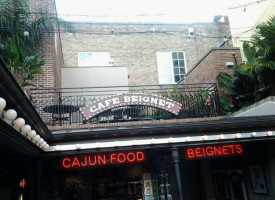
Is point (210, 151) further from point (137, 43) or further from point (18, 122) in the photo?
point (137, 43)

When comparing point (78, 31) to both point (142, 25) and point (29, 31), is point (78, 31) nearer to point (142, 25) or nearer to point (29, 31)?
point (142, 25)

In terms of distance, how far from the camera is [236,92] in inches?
406

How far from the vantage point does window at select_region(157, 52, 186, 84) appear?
18500mm

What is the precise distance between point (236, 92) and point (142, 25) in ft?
35.2

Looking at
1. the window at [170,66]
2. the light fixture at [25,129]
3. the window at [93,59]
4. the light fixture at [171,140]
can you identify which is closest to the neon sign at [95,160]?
the light fixture at [171,140]

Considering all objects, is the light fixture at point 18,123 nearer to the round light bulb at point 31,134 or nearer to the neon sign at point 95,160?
the round light bulb at point 31,134

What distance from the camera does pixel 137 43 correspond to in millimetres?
18828

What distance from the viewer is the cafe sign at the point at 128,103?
7648 millimetres

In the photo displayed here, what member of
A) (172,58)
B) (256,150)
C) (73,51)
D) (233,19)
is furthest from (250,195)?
(73,51)

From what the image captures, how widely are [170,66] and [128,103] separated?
1146 cm

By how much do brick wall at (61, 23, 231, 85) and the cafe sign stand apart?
10018 mm

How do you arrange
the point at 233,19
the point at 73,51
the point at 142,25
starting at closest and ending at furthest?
the point at 233,19, the point at 73,51, the point at 142,25

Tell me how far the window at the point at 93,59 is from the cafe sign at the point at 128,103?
10.2m

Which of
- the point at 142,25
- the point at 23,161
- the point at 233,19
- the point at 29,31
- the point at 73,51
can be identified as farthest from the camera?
the point at 142,25
